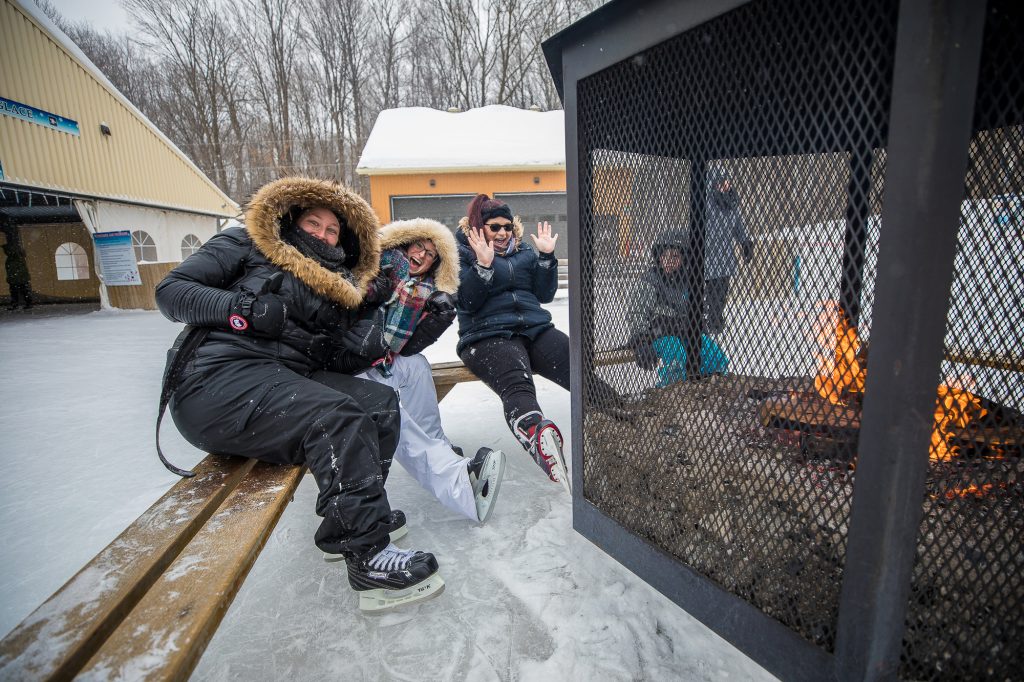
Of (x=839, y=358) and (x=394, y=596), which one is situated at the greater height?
(x=839, y=358)

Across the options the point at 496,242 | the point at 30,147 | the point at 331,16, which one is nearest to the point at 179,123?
the point at 331,16

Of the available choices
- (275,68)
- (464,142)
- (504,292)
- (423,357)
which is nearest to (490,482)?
(423,357)

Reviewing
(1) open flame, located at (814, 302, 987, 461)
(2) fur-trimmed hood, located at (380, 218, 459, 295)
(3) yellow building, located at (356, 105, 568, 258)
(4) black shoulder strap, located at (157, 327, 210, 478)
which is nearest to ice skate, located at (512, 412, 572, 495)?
(2) fur-trimmed hood, located at (380, 218, 459, 295)

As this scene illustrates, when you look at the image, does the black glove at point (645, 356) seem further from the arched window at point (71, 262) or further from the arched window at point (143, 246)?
the arched window at point (71, 262)

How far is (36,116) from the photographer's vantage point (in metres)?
8.05

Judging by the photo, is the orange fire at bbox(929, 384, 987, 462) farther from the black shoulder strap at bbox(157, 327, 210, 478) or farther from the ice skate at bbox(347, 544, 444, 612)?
the black shoulder strap at bbox(157, 327, 210, 478)

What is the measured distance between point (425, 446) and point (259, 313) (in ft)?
2.73

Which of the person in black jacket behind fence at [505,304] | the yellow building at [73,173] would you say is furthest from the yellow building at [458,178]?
the person in black jacket behind fence at [505,304]

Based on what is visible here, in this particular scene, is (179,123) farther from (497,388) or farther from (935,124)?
Result: (935,124)

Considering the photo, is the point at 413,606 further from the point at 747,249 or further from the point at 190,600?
the point at 747,249

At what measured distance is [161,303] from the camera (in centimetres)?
191

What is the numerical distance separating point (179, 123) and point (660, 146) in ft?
89.0

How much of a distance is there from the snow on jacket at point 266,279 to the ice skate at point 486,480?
0.81m

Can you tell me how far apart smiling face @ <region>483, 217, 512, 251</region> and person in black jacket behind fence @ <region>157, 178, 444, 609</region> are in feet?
2.46
